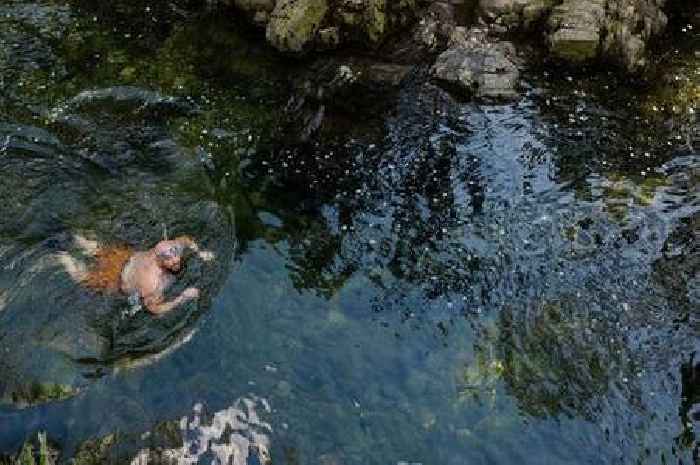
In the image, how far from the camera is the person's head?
14490 mm

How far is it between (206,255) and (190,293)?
45.9 inches

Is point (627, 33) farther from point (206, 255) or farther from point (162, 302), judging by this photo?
point (162, 302)

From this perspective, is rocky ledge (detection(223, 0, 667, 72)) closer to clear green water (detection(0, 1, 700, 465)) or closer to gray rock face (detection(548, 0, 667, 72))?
gray rock face (detection(548, 0, 667, 72))

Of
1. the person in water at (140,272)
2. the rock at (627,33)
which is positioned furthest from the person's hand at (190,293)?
the rock at (627,33)

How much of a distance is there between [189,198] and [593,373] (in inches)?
383

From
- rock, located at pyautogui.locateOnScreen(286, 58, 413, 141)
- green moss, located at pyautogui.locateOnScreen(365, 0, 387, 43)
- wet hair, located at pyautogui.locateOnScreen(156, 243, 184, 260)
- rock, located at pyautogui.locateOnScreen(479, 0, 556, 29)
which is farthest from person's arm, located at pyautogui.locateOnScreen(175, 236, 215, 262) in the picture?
rock, located at pyautogui.locateOnScreen(479, 0, 556, 29)

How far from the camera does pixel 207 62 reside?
70.2 ft

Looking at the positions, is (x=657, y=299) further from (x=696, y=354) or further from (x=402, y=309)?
(x=402, y=309)

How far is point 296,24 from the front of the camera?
21.3 m

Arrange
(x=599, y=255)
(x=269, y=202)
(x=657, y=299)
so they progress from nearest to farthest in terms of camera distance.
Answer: (x=657, y=299) < (x=599, y=255) < (x=269, y=202)

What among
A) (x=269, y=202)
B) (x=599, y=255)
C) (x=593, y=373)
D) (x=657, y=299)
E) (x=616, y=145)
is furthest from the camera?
(x=616, y=145)

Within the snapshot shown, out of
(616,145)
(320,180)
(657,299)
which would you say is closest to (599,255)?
(657,299)

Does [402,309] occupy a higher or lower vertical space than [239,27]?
lower

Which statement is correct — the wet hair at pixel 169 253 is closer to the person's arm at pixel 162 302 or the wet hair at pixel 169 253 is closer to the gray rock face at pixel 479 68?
the person's arm at pixel 162 302
